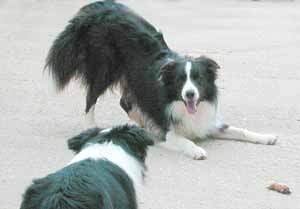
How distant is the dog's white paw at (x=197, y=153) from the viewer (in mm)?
7160

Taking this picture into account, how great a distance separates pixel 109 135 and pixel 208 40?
325 inches

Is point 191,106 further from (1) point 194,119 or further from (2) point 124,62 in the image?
(2) point 124,62

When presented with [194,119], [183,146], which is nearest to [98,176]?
[183,146]

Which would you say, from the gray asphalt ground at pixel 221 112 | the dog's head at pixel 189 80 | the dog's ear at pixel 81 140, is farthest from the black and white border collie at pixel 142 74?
the dog's ear at pixel 81 140

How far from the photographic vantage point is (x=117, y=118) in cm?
841

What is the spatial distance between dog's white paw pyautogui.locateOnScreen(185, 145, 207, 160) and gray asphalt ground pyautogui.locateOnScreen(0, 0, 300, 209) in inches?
2.5

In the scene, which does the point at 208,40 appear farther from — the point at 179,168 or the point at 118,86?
the point at 179,168

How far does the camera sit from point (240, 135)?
7.70 m

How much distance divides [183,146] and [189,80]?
0.62m

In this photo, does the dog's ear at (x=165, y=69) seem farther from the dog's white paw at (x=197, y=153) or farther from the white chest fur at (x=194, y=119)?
the dog's white paw at (x=197, y=153)

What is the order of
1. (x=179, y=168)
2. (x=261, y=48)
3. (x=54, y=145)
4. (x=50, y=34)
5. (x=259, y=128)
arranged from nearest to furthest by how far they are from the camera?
1. (x=179, y=168)
2. (x=54, y=145)
3. (x=259, y=128)
4. (x=261, y=48)
5. (x=50, y=34)

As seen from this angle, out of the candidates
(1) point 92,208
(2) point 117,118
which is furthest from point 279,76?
(1) point 92,208

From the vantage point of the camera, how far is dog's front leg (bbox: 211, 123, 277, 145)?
7582mm

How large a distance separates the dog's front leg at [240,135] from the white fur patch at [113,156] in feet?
9.67
